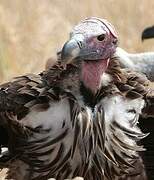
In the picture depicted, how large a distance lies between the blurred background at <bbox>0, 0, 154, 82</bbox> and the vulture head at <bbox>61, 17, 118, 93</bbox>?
2.50 m

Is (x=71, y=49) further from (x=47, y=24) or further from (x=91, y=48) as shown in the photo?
(x=47, y=24)

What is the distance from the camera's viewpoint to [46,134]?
3.36 metres

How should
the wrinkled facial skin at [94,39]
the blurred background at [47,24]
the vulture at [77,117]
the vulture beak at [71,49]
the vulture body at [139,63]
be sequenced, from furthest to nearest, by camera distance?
the blurred background at [47,24]
the vulture body at [139,63]
the vulture at [77,117]
the wrinkled facial skin at [94,39]
the vulture beak at [71,49]

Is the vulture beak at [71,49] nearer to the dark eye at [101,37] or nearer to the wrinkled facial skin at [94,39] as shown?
the wrinkled facial skin at [94,39]

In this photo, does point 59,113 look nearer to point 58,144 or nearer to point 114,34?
point 58,144

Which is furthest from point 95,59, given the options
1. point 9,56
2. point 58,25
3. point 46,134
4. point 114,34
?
point 58,25

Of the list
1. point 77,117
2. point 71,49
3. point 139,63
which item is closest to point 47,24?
point 139,63

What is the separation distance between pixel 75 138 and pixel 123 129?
7.3 inches

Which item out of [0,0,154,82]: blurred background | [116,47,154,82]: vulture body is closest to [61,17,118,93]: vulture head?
[116,47,154,82]: vulture body

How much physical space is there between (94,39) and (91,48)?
1.8 inches

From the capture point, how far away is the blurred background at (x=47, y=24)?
240 inches

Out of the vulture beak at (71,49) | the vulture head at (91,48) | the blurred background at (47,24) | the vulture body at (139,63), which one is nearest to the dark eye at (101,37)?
the vulture head at (91,48)

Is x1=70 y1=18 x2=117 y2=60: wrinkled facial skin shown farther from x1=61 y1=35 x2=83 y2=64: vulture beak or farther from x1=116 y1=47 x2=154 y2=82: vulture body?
x1=116 y1=47 x2=154 y2=82: vulture body

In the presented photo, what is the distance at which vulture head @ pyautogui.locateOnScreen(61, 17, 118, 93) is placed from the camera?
3092mm
